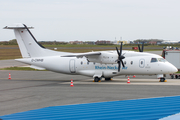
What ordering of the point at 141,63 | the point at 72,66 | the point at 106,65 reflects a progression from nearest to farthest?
the point at 141,63 → the point at 106,65 → the point at 72,66

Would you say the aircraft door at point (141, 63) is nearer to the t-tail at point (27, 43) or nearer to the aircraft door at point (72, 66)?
the aircraft door at point (72, 66)

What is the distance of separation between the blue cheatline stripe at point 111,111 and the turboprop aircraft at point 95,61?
9.85 m

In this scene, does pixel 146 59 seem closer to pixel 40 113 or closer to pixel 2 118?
Answer: pixel 40 113

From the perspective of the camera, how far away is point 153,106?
13.6m

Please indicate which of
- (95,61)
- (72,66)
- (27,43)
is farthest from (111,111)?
(27,43)

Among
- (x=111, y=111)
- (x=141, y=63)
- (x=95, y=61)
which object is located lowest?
(x=111, y=111)

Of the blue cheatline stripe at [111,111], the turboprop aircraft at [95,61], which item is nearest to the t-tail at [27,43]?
the turboprop aircraft at [95,61]

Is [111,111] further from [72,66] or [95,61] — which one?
[72,66]

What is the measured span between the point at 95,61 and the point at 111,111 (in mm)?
13608

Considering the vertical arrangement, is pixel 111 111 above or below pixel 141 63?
below

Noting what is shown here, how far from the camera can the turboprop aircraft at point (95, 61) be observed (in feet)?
81.8

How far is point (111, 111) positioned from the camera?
41.8 feet

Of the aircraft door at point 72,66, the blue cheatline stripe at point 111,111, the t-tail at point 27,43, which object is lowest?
the blue cheatline stripe at point 111,111

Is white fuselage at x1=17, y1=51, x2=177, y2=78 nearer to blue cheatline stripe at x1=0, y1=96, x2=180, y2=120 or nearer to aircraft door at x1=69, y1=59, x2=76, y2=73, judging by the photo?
aircraft door at x1=69, y1=59, x2=76, y2=73
